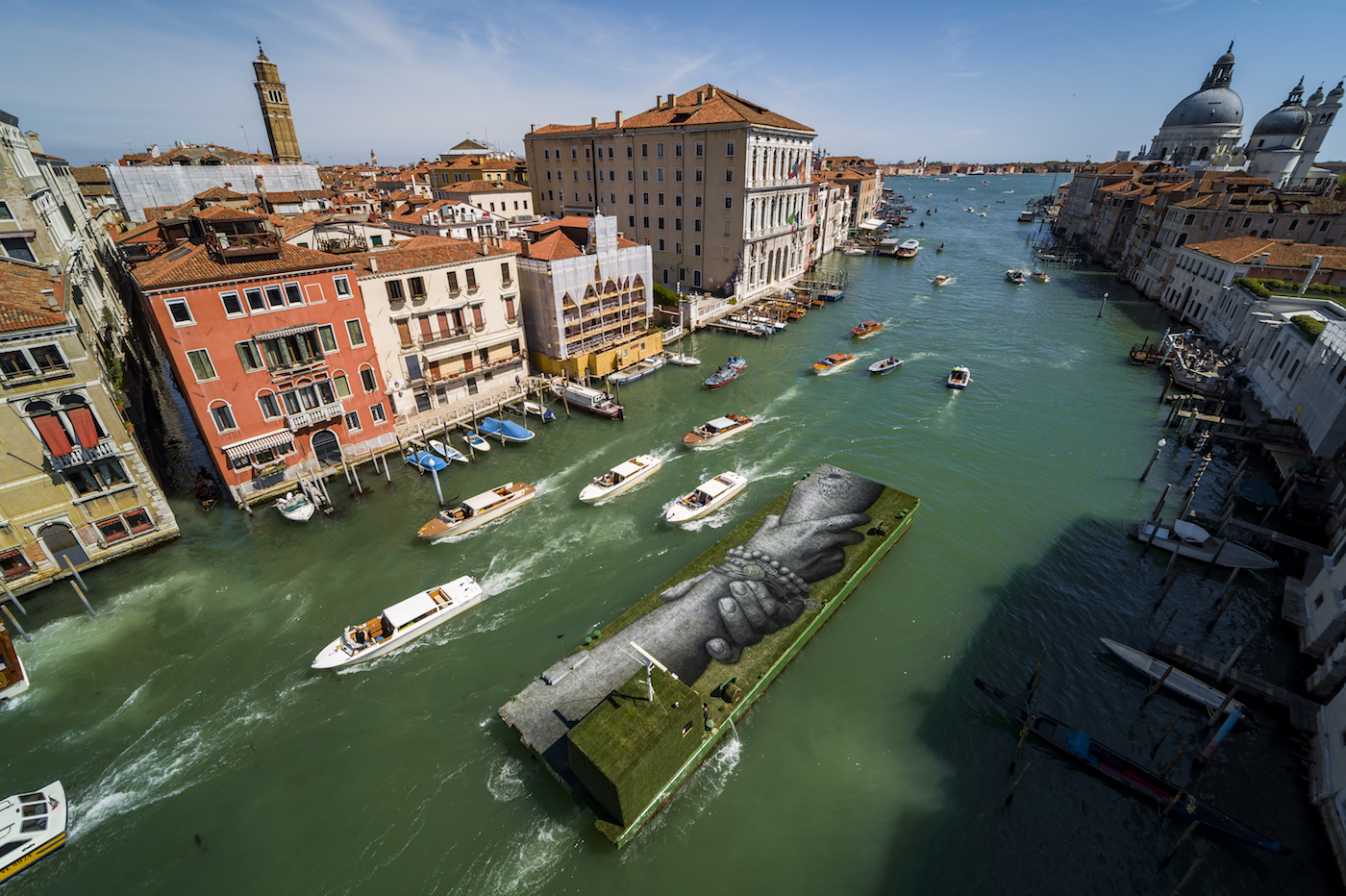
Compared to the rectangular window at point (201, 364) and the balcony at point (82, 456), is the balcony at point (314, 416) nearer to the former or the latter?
the rectangular window at point (201, 364)

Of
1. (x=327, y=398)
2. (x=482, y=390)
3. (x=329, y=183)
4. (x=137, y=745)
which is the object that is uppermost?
(x=329, y=183)

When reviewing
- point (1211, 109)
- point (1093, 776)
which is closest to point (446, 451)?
point (1093, 776)

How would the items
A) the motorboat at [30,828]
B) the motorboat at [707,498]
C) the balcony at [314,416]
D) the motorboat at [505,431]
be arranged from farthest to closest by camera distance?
the motorboat at [505,431], the balcony at [314,416], the motorboat at [707,498], the motorboat at [30,828]

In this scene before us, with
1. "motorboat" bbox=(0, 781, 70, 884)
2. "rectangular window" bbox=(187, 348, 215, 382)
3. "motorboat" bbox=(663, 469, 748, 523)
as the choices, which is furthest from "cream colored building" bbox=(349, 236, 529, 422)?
"motorboat" bbox=(0, 781, 70, 884)

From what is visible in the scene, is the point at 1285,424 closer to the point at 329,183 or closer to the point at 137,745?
the point at 137,745

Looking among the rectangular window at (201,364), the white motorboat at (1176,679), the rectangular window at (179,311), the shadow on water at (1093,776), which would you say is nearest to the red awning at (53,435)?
the rectangular window at (201,364)

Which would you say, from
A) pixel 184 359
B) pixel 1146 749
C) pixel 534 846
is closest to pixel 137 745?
pixel 534 846

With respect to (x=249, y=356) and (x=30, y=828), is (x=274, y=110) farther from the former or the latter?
(x=30, y=828)
